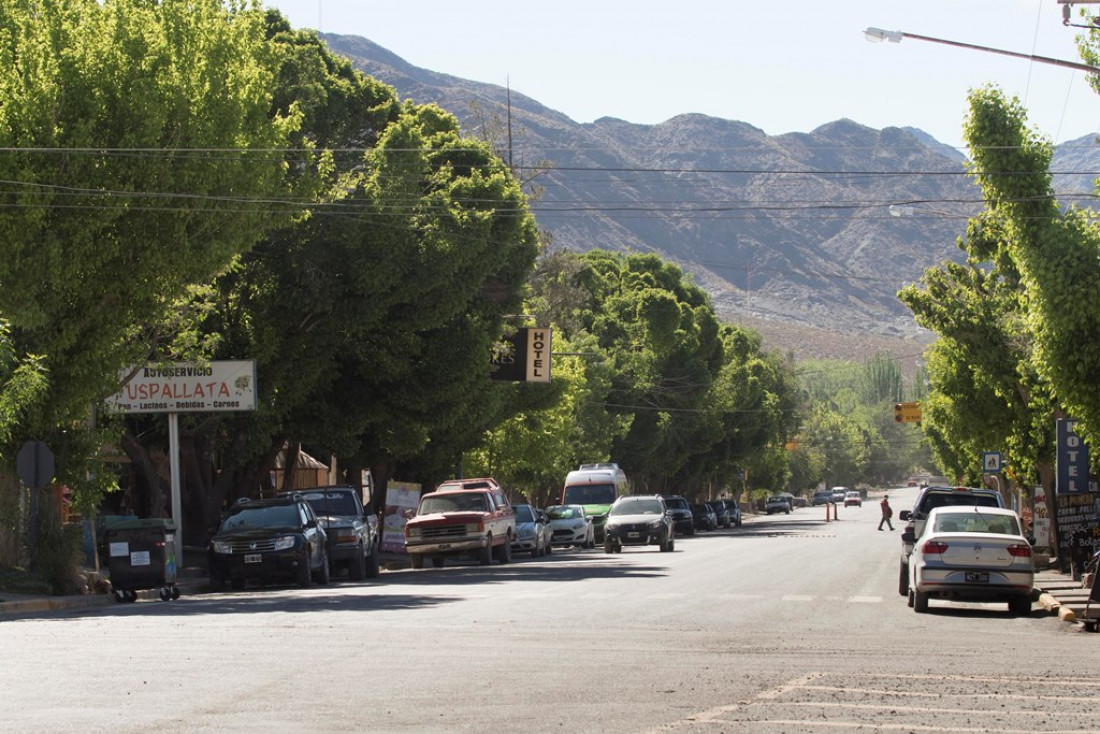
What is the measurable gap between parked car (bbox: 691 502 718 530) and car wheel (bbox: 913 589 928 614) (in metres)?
57.2

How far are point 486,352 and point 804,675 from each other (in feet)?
108

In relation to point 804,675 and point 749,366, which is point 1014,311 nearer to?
point 804,675

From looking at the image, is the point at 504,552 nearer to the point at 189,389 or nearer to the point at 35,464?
the point at 189,389

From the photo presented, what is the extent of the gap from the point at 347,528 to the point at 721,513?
57473mm

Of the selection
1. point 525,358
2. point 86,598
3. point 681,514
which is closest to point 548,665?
point 86,598

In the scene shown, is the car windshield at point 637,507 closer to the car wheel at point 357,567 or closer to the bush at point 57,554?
the car wheel at point 357,567

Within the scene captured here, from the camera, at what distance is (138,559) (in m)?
27.8

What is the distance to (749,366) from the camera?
10938 cm

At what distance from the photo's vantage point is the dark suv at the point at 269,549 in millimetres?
29672

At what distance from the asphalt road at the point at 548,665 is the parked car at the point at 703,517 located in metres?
55.4

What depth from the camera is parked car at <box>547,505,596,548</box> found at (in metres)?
54.5

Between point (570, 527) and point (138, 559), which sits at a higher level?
point (138, 559)

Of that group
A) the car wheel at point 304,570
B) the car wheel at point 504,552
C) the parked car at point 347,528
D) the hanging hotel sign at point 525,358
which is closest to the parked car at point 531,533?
the hanging hotel sign at point 525,358

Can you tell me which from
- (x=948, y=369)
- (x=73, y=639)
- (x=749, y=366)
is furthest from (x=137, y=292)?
(x=749, y=366)
